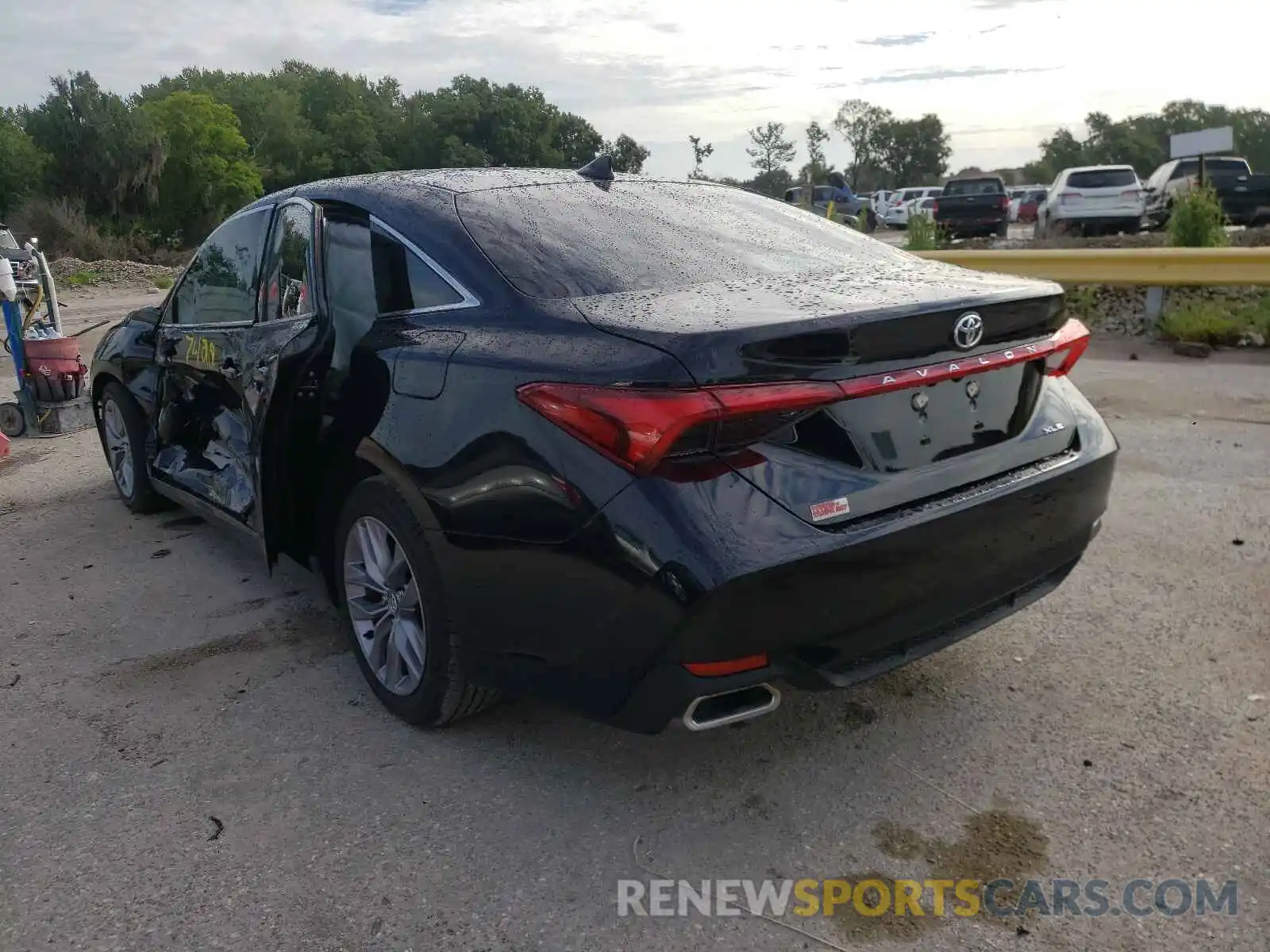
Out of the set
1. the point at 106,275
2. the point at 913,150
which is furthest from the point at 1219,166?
the point at 913,150

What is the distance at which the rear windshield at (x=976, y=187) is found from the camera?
25503 millimetres

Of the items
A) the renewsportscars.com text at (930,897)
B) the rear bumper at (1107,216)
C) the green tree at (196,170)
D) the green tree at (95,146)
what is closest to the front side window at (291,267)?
the renewsportscars.com text at (930,897)

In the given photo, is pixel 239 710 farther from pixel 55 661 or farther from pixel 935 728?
pixel 935 728

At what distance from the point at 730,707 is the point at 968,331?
44.9 inches

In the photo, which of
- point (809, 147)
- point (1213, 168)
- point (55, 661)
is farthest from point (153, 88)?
point (55, 661)

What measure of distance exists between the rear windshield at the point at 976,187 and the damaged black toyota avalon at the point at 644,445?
23.7 meters

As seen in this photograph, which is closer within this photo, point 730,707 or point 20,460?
point 730,707

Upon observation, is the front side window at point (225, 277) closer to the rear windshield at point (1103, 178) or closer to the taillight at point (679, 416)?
the taillight at point (679, 416)

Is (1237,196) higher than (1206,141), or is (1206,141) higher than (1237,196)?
(1206,141)

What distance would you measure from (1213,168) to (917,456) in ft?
80.0

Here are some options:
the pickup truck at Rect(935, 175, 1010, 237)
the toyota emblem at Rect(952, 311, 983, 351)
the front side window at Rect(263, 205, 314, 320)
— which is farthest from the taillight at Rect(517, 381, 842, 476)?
the pickup truck at Rect(935, 175, 1010, 237)

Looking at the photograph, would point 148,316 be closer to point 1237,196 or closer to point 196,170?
point 1237,196

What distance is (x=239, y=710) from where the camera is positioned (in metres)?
3.46

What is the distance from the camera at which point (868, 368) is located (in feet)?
8.31
